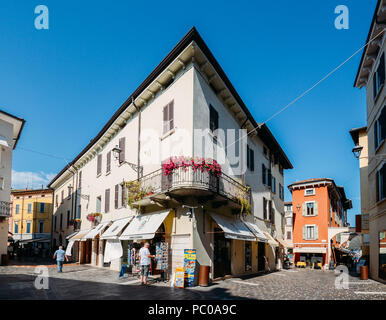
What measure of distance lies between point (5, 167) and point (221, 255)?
1813cm

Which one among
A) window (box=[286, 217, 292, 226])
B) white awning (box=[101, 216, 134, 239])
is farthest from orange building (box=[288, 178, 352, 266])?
white awning (box=[101, 216, 134, 239])

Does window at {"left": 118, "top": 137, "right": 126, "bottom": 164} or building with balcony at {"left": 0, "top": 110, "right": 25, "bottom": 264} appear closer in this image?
window at {"left": 118, "top": 137, "right": 126, "bottom": 164}

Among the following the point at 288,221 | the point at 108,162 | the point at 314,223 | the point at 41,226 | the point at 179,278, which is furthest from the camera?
the point at 41,226

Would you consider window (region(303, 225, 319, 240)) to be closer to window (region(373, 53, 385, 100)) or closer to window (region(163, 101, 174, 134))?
window (region(373, 53, 385, 100))

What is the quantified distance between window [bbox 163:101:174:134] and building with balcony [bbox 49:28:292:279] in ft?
0.17

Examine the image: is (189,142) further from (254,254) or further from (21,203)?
(21,203)

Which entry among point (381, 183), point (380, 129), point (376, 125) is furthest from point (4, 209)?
point (376, 125)

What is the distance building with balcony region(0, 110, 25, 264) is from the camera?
2327 cm

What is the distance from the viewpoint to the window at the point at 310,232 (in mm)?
38156

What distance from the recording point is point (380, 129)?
1620 centimetres

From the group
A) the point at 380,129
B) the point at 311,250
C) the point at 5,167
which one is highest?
the point at 380,129

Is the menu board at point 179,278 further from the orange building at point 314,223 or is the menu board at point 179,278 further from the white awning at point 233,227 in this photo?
the orange building at point 314,223

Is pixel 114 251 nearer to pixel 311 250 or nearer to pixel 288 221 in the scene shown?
pixel 311 250
